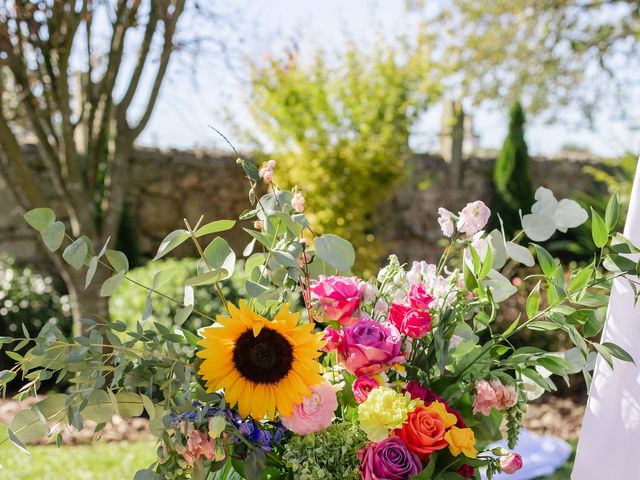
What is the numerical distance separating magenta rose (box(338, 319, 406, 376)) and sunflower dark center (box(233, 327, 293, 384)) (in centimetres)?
8

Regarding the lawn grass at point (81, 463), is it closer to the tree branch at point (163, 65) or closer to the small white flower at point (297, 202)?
the tree branch at point (163, 65)

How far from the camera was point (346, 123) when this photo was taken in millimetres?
7406

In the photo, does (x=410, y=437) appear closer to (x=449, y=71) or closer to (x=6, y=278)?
(x=6, y=278)

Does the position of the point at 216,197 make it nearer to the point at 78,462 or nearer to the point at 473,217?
the point at 78,462

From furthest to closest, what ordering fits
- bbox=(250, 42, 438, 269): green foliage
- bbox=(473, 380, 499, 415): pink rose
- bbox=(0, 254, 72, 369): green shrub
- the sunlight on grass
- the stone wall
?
1. the stone wall
2. bbox=(250, 42, 438, 269): green foliage
3. bbox=(0, 254, 72, 369): green shrub
4. the sunlight on grass
5. bbox=(473, 380, 499, 415): pink rose

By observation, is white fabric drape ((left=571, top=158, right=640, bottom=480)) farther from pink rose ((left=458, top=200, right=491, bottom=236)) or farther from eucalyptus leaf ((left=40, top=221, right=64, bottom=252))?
eucalyptus leaf ((left=40, top=221, right=64, bottom=252))

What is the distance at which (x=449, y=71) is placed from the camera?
7.41 meters

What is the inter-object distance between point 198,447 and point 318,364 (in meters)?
0.19

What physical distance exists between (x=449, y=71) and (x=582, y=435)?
6.51m

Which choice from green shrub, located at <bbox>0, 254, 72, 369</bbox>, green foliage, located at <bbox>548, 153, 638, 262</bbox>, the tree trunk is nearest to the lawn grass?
the tree trunk

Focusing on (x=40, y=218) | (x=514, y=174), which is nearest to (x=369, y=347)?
(x=40, y=218)

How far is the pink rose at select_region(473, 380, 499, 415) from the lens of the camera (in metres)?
1.06

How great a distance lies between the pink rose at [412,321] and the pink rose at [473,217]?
0.17 m

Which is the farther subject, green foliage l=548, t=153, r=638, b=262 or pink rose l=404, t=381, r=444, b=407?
green foliage l=548, t=153, r=638, b=262
